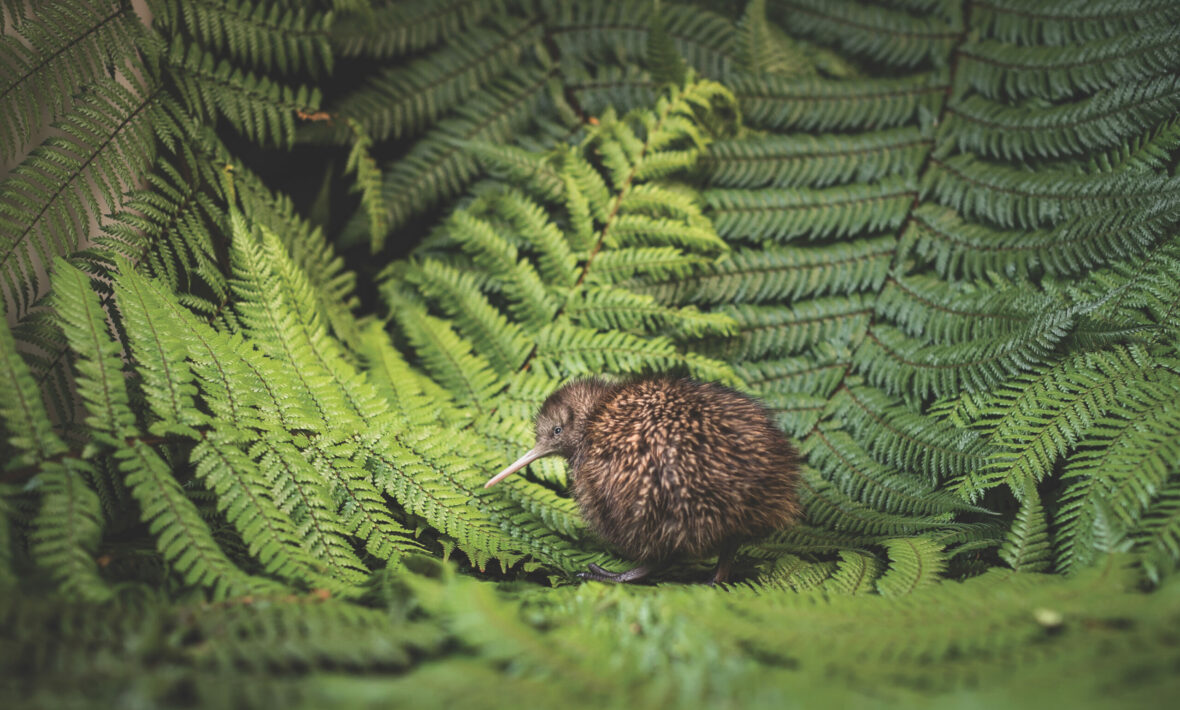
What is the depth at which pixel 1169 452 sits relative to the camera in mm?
1534

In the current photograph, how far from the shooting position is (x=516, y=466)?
2.12m

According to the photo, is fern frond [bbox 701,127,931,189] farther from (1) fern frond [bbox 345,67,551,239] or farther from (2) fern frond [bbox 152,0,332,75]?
(2) fern frond [bbox 152,0,332,75]

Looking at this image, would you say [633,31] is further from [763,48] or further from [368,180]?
[368,180]

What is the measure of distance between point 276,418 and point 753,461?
4.34 ft

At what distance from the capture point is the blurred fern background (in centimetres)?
118

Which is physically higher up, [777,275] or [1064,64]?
[1064,64]

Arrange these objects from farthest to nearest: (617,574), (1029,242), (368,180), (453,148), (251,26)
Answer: (453,148)
(368,180)
(251,26)
(1029,242)
(617,574)

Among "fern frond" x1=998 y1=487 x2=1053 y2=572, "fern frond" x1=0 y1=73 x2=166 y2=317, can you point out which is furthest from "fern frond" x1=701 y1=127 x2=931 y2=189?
"fern frond" x1=0 y1=73 x2=166 y2=317

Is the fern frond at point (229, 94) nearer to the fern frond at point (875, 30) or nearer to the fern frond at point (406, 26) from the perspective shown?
the fern frond at point (406, 26)

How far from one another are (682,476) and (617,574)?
424 millimetres

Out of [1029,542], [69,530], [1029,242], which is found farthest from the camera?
[1029,242]

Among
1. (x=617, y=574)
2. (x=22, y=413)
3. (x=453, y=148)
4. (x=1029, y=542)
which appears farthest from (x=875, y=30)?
(x=22, y=413)

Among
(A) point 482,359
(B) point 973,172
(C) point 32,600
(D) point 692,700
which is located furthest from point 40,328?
(B) point 973,172

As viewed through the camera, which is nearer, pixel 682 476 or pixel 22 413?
pixel 22 413
